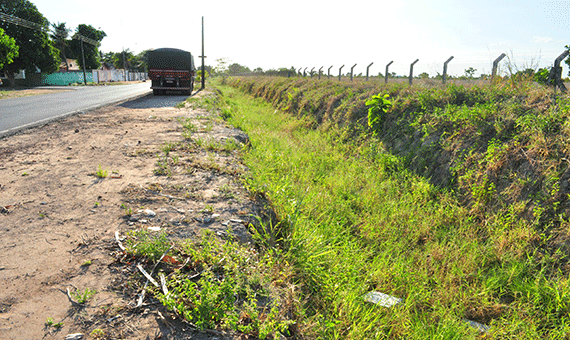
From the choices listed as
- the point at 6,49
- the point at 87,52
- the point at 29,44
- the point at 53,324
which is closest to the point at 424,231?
the point at 53,324

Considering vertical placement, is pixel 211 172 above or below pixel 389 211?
above

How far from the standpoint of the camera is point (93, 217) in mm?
3312

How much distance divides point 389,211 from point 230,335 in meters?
3.72

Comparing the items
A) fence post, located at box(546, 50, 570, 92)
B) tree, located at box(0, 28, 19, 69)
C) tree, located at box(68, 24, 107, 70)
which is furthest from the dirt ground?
tree, located at box(68, 24, 107, 70)

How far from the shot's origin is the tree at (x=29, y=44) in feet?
108

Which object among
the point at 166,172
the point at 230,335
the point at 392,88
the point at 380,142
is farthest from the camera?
the point at 392,88

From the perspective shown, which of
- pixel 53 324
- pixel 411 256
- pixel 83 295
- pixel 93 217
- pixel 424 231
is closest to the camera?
pixel 53 324

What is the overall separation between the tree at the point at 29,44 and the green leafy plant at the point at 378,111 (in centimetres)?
3705

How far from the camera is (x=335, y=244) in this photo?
4.24 m

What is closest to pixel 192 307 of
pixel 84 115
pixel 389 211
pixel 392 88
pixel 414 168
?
pixel 389 211

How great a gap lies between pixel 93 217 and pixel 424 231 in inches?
159

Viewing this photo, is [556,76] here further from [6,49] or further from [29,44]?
[29,44]

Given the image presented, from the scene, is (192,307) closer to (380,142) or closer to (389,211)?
(389,211)

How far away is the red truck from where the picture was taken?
19.9 metres
